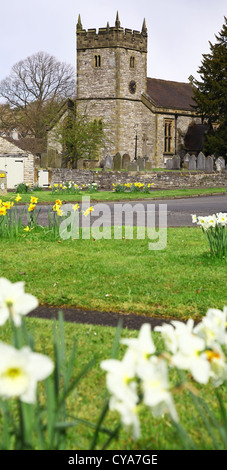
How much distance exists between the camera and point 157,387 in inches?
56.6

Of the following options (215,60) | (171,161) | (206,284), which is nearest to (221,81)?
(215,60)

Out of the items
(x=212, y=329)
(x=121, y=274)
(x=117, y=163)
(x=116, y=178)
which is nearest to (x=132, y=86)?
(x=117, y=163)

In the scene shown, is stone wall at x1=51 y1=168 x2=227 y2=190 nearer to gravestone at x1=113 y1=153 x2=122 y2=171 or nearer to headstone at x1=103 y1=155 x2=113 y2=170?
gravestone at x1=113 y1=153 x2=122 y2=171

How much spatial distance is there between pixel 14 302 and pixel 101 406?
166 cm

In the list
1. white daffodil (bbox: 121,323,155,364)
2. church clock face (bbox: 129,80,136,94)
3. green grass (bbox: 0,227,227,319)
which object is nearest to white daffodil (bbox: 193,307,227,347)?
white daffodil (bbox: 121,323,155,364)

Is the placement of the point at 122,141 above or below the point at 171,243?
above

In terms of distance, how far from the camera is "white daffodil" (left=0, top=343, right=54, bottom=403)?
53.5 inches

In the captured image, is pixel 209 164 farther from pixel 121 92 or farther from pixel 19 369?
pixel 19 369

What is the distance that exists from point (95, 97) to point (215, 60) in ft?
37.1

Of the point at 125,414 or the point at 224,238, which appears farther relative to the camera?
the point at 224,238

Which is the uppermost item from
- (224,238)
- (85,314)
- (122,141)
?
(122,141)

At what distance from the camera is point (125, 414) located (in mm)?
1436

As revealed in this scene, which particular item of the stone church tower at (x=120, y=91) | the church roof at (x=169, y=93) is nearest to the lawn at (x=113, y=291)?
the stone church tower at (x=120, y=91)

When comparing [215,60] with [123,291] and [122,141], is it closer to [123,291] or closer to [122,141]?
[122,141]
